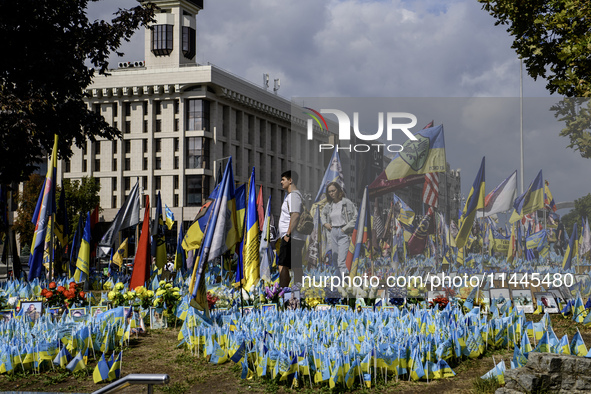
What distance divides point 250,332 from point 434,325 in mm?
2289

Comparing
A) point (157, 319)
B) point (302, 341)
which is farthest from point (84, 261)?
point (302, 341)

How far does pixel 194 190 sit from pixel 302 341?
185 ft

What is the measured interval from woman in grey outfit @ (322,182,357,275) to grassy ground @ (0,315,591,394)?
4336mm

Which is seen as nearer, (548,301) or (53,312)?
(53,312)

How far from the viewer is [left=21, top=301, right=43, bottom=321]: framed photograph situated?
391 inches

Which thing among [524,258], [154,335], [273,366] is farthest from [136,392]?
[524,258]

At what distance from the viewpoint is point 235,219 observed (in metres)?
9.20

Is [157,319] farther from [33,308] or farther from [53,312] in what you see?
[33,308]

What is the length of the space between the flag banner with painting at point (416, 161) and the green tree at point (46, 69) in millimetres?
8713

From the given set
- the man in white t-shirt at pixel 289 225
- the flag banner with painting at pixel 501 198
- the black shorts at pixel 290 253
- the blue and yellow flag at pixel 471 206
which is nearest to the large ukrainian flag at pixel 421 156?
the blue and yellow flag at pixel 471 206

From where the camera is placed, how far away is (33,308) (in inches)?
393

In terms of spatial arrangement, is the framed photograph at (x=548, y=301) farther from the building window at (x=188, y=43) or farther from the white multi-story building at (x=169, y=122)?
the building window at (x=188, y=43)

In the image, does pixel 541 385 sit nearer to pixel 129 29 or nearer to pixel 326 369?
pixel 326 369

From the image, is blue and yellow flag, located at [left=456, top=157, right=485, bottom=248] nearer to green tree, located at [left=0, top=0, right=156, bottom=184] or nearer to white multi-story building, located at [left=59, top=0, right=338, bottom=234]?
green tree, located at [left=0, top=0, right=156, bottom=184]
